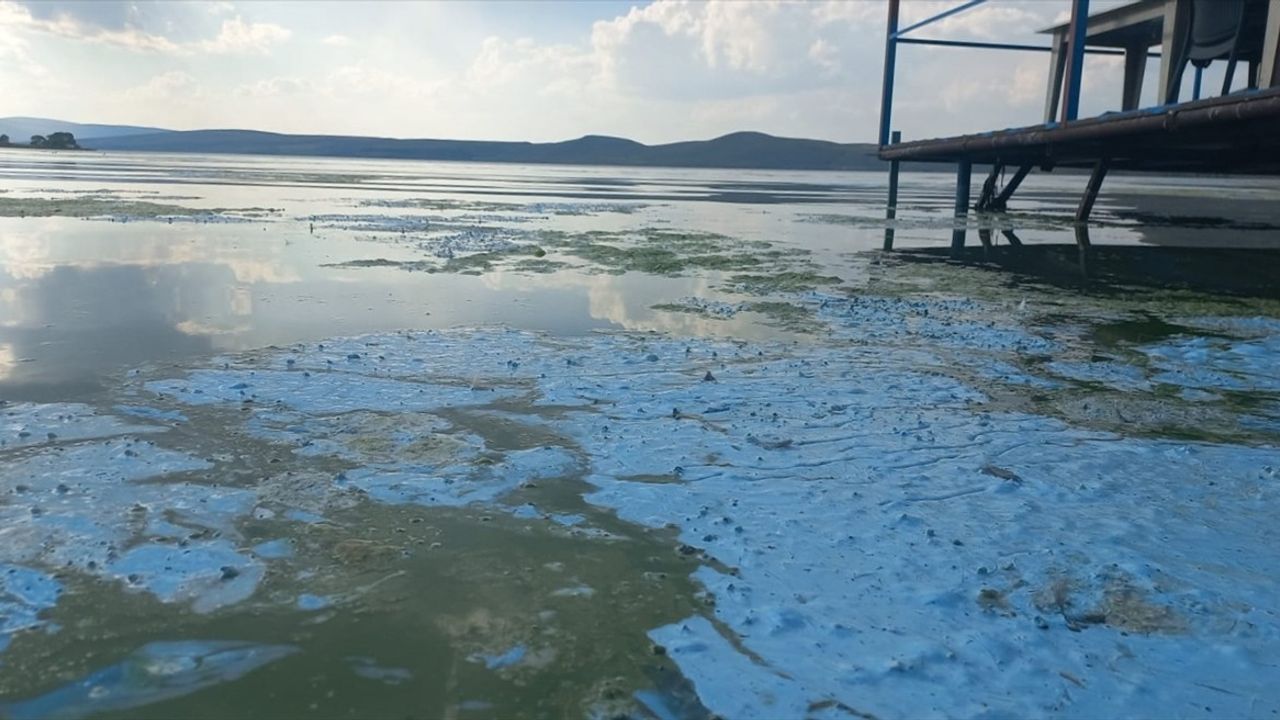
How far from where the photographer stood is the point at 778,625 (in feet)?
9.70

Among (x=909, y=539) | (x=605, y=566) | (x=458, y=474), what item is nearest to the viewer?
(x=605, y=566)

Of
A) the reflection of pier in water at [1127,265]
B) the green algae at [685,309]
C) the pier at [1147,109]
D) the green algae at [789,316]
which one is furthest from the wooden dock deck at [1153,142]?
the green algae at [685,309]

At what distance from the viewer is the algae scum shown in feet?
8.58

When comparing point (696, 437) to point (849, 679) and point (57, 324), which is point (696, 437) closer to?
point (849, 679)

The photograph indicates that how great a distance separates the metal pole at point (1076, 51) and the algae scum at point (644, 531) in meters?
10.9

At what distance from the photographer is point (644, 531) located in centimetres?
370

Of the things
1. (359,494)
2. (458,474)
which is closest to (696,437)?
(458,474)

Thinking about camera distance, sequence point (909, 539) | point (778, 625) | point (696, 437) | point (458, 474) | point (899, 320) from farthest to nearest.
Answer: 1. point (899, 320)
2. point (696, 437)
3. point (458, 474)
4. point (909, 539)
5. point (778, 625)

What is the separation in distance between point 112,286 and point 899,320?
8.35 m

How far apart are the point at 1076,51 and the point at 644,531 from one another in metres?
16.1

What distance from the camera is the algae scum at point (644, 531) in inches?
103

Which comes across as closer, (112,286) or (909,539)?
(909,539)

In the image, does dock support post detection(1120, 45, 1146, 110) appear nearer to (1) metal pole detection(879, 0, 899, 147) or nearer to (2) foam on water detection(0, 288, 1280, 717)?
(1) metal pole detection(879, 0, 899, 147)

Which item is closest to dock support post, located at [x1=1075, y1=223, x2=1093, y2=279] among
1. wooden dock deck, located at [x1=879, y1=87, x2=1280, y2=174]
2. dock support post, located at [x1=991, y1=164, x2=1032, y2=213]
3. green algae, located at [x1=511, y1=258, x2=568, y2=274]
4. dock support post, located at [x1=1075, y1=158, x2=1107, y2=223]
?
dock support post, located at [x1=1075, y1=158, x2=1107, y2=223]
